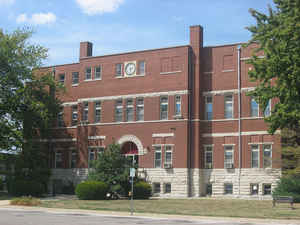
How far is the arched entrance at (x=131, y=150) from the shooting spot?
4594 cm

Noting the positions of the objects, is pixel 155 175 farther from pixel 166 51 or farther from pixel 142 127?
pixel 166 51

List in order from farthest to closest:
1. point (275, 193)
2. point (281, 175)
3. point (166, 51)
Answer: point (166, 51), point (281, 175), point (275, 193)

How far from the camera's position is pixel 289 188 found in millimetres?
35812

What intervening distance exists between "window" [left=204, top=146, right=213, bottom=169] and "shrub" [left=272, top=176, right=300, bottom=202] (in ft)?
26.9

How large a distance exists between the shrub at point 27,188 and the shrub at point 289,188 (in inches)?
825

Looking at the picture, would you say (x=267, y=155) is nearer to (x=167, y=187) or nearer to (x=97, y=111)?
(x=167, y=187)

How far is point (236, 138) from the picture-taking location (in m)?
42.4

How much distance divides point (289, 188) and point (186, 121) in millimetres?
11269

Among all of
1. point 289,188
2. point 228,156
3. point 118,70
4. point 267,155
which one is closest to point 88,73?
point 118,70

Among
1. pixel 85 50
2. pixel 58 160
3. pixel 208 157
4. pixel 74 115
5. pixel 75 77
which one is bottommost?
pixel 58 160

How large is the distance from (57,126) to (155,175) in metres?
Answer: 13.9

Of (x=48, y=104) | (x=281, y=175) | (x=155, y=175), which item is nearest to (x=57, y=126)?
(x=48, y=104)

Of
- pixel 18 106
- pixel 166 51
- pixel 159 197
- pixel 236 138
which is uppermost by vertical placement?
pixel 166 51

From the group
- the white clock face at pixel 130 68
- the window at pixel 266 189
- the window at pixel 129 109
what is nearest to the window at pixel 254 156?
the window at pixel 266 189
